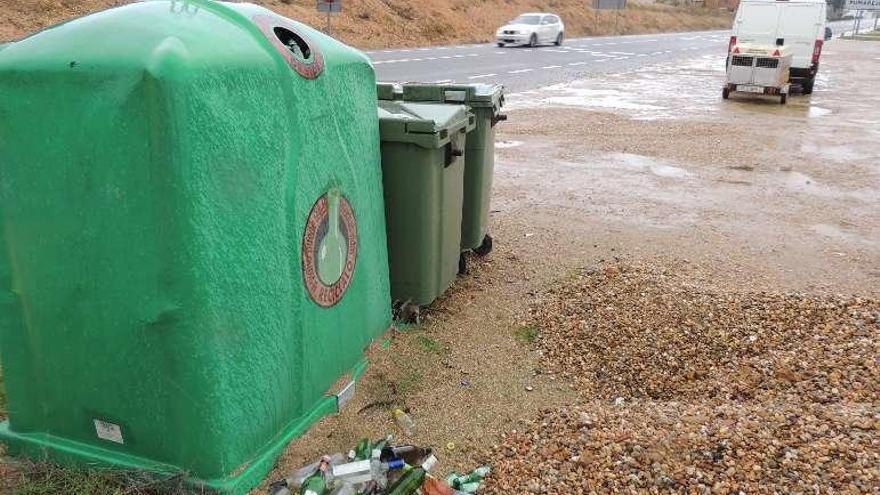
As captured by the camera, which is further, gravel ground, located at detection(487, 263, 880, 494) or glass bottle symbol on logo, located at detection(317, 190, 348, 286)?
glass bottle symbol on logo, located at detection(317, 190, 348, 286)

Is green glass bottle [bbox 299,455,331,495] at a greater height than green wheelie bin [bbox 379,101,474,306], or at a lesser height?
lesser

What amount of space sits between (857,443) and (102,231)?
279 cm

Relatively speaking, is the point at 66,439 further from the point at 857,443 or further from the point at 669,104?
the point at 669,104

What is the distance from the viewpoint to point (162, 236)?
7.91 ft

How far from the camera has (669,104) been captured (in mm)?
15000

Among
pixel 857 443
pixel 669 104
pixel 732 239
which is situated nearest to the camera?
pixel 857 443

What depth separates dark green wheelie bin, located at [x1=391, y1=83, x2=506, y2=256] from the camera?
15.8 ft

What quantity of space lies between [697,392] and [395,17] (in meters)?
26.8

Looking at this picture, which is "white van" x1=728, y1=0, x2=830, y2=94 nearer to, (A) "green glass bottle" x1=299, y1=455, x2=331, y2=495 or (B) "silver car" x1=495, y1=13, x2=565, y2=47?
(B) "silver car" x1=495, y1=13, x2=565, y2=47

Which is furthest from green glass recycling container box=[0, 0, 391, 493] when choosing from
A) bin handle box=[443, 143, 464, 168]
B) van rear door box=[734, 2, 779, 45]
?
van rear door box=[734, 2, 779, 45]

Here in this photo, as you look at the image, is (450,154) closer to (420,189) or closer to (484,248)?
(420,189)

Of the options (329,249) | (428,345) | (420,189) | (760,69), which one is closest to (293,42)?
(329,249)

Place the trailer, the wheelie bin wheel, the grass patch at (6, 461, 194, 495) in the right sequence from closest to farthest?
the grass patch at (6, 461, 194, 495), the wheelie bin wheel, the trailer

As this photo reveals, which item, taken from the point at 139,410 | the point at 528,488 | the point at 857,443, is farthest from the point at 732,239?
the point at 139,410
